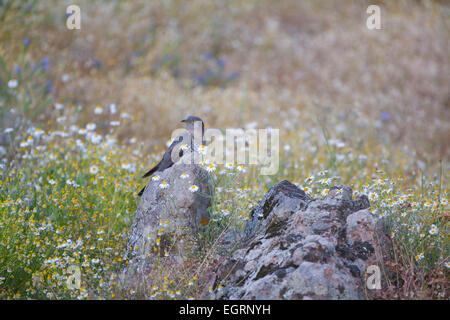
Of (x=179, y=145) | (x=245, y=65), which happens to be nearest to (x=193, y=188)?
(x=179, y=145)

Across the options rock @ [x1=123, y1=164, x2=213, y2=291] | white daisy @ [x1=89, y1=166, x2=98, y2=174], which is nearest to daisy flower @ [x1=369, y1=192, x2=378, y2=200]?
rock @ [x1=123, y1=164, x2=213, y2=291]

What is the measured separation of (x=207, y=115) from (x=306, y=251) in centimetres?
493

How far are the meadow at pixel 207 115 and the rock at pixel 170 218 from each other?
0.49ft

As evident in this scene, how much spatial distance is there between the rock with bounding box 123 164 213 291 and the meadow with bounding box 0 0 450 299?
150 millimetres

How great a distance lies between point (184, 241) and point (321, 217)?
3.65ft

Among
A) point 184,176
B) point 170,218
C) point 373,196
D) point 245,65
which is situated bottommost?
point 170,218

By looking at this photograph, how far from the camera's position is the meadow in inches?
131

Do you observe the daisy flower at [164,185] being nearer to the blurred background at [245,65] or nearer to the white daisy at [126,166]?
the white daisy at [126,166]

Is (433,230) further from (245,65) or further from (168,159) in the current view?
(245,65)

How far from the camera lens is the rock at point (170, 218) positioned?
3.33m

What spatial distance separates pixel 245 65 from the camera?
407 inches

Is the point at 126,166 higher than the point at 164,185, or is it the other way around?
the point at 126,166

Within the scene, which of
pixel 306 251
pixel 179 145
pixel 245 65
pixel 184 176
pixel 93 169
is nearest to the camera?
pixel 306 251

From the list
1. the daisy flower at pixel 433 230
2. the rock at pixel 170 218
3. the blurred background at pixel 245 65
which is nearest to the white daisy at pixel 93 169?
the rock at pixel 170 218
